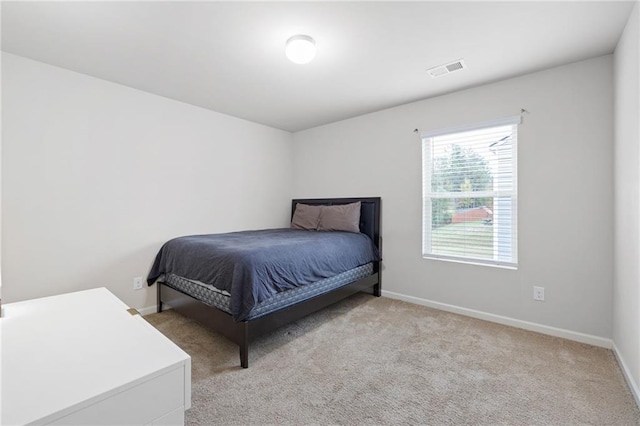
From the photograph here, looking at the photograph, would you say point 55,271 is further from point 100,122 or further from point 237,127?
point 237,127

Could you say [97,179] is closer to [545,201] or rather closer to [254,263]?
[254,263]

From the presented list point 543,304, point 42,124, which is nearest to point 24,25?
point 42,124

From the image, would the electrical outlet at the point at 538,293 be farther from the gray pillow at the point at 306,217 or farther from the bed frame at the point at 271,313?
the gray pillow at the point at 306,217

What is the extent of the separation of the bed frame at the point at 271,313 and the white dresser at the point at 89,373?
0.70 meters

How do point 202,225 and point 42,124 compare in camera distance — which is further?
point 202,225

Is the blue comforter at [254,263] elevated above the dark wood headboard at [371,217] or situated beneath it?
situated beneath

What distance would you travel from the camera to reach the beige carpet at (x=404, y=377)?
1.48m

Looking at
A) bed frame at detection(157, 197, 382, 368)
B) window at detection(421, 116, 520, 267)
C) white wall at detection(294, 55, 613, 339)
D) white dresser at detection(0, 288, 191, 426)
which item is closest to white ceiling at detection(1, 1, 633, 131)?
white wall at detection(294, 55, 613, 339)

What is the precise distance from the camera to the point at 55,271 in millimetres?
2355

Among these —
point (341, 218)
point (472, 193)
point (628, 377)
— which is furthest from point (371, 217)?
point (628, 377)

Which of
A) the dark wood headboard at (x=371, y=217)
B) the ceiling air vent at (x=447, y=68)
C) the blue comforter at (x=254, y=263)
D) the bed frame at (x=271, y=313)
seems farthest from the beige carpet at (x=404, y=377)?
the ceiling air vent at (x=447, y=68)

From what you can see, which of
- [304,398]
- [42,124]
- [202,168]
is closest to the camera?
[304,398]

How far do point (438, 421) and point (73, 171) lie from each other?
321 centimetres

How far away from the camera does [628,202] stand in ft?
5.82
